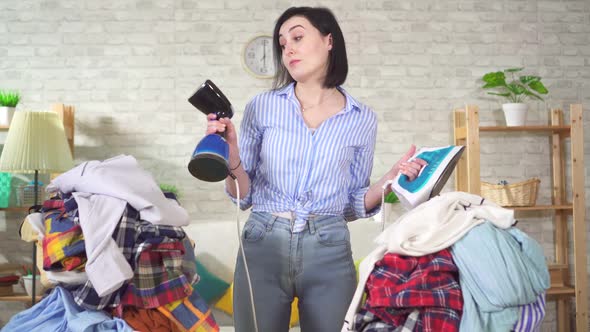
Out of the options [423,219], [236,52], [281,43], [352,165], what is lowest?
[423,219]

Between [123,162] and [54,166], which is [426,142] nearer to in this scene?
[54,166]

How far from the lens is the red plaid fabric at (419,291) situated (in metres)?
1.12

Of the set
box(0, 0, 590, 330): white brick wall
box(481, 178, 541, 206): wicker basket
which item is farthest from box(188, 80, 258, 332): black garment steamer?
box(481, 178, 541, 206): wicker basket

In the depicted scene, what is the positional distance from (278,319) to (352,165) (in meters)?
0.45

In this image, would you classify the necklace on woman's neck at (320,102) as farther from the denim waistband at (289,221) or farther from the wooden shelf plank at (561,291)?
the wooden shelf plank at (561,291)

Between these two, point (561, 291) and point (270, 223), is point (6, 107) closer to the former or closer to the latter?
point (270, 223)

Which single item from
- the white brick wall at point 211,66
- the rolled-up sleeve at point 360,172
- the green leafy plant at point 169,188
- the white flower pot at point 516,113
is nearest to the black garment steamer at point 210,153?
the rolled-up sleeve at point 360,172

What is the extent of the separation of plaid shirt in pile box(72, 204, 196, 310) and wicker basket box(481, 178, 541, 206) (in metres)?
2.88

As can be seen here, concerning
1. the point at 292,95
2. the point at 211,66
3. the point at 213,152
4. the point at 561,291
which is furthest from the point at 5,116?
the point at 561,291

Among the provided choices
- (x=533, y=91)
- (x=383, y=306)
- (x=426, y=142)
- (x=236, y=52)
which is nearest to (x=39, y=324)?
(x=383, y=306)

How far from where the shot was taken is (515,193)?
393 centimetres

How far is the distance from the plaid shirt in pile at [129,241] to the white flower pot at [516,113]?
3050mm

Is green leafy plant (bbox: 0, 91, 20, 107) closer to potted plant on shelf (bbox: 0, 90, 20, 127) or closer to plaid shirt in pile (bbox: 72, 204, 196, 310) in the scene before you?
potted plant on shelf (bbox: 0, 90, 20, 127)

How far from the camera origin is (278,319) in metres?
1.45
